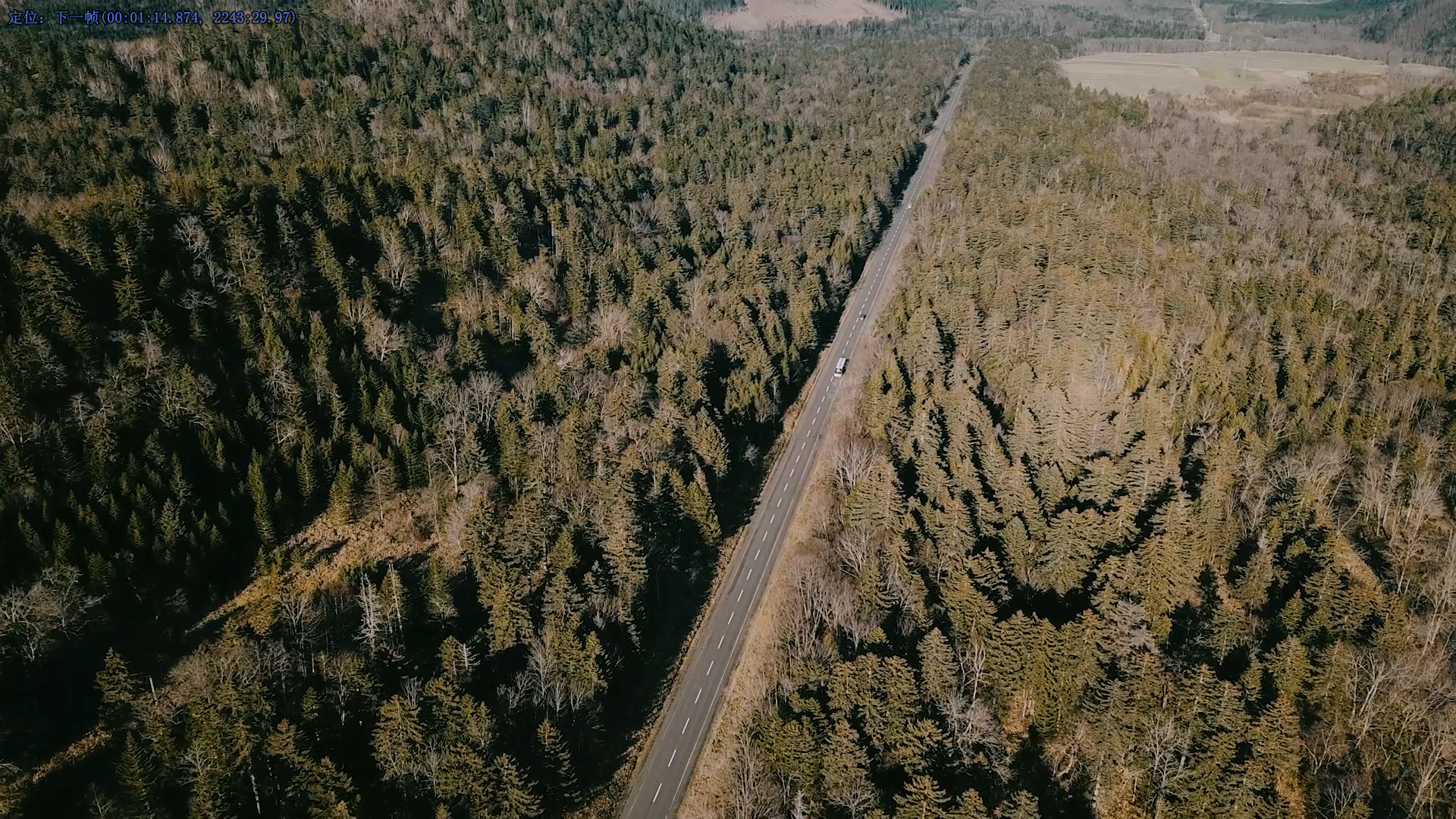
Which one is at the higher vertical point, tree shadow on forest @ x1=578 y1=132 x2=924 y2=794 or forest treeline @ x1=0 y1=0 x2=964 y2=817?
forest treeline @ x1=0 y1=0 x2=964 y2=817

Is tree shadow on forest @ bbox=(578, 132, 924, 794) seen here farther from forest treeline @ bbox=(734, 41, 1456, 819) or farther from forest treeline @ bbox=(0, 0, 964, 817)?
forest treeline @ bbox=(734, 41, 1456, 819)

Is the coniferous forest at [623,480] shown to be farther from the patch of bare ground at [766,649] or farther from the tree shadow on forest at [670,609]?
the patch of bare ground at [766,649]

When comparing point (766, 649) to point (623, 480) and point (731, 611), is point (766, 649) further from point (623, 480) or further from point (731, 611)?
point (623, 480)

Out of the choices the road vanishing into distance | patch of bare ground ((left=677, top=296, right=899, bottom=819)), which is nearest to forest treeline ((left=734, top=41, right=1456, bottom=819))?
patch of bare ground ((left=677, top=296, right=899, bottom=819))

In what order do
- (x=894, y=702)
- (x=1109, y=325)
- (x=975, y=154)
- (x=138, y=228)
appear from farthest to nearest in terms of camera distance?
1. (x=975, y=154)
2. (x=1109, y=325)
3. (x=138, y=228)
4. (x=894, y=702)

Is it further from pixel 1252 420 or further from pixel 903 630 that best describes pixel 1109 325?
pixel 903 630

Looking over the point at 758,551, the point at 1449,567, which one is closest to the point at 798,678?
the point at 758,551
